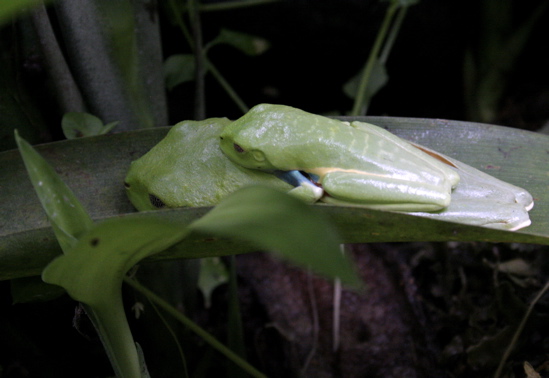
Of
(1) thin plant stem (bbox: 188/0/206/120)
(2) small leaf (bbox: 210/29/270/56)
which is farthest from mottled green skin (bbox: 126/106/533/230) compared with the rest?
(2) small leaf (bbox: 210/29/270/56)

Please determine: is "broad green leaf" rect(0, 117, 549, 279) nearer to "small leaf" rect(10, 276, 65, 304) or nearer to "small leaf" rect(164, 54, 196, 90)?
"small leaf" rect(10, 276, 65, 304)

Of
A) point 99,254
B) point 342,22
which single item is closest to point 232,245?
point 99,254

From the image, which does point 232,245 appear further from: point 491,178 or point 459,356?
point 459,356

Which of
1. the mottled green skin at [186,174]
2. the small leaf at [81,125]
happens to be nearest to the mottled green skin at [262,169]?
the mottled green skin at [186,174]

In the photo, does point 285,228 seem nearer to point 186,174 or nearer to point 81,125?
point 186,174

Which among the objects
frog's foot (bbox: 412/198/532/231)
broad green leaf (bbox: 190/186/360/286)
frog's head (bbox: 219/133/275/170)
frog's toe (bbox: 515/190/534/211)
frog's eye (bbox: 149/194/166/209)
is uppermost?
broad green leaf (bbox: 190/186/360/286)

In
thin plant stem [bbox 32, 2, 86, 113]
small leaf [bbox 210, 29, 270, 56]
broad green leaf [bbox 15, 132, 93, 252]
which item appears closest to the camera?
broad green leaf [bbox 15, 132, 93, 252]
